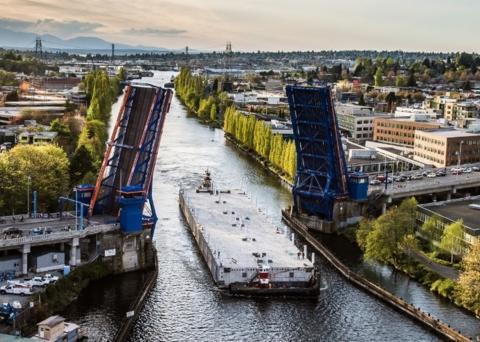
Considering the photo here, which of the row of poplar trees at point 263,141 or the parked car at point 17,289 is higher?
the row of poplar trees at point 263,141

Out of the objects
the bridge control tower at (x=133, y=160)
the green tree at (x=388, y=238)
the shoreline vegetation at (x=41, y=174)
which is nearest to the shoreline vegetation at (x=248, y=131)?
the shoreline vegetation at (x=41, y=174)

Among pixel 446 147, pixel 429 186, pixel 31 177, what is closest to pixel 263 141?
pixel 446 147

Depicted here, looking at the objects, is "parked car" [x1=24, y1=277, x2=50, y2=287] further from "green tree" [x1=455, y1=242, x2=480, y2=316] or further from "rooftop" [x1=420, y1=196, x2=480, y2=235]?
"rooftop" [x1=420, y1=196, x2=480, y2=235]

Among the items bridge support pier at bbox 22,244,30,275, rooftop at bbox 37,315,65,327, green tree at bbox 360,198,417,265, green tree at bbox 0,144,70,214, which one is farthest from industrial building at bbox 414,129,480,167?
rooftop at bbox 37,315,65,327

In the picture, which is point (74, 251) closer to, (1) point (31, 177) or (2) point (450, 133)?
(1) point (31, 177)

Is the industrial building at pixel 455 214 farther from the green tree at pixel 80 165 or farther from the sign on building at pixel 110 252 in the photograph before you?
the green tree at pixel 80 165

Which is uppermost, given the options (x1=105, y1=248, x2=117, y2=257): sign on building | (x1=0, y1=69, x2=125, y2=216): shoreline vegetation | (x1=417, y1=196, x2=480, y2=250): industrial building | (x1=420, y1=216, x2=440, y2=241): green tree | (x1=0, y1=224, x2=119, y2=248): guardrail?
(x1=0, y1=69, x2=125, y2=216): shoreline vegetation

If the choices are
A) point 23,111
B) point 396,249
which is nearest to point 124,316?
point 396,249
